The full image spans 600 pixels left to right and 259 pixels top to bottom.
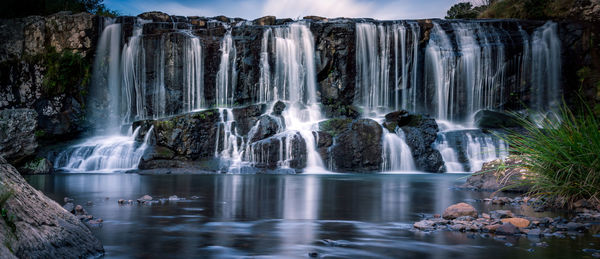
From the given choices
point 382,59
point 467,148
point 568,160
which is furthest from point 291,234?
point 382,59

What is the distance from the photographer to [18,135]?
1933 cm

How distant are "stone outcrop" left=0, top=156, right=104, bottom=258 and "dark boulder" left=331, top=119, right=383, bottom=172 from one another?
19.2m

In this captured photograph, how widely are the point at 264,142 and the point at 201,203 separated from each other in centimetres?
1461

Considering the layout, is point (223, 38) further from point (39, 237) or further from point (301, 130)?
point (39, 237)

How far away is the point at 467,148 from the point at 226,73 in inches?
592

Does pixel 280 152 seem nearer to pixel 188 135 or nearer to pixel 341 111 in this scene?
pixel 188 135

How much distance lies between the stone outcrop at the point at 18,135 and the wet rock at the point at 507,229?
19128 mm

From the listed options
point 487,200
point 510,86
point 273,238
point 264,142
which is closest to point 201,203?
point 273,238

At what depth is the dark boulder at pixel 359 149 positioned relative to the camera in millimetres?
23234

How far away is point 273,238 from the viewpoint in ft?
17.8

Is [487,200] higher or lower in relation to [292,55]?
lower

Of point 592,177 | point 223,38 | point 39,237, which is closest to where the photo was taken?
Answer: point 39,237

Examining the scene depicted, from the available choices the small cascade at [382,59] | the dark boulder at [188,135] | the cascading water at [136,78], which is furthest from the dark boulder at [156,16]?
the small cascade at [382,59]

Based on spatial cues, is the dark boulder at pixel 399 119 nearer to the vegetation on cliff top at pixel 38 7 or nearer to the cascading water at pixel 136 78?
the cascading water at pixel 136 78
